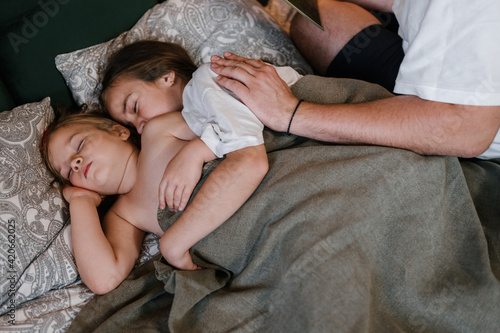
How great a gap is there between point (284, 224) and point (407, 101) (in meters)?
0.49

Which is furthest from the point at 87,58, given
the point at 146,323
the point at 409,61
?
the point at 409,61

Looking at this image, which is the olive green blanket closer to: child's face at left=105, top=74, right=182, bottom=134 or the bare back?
the bare back

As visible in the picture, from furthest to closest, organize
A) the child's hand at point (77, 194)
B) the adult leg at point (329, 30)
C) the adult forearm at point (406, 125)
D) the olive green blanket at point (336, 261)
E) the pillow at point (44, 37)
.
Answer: the adult leg at point (329, 30) < the pillow at point (44, 37) < the child's hand at point (77, 194) < the adult forearm at point (406, 125) < the olive green blanket at point (336, 261)

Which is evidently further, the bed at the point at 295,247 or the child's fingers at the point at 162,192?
the child's fingers at the point at 162,192

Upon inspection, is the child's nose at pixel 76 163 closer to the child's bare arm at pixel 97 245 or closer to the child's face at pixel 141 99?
the child's bare arm at pixel 97 245

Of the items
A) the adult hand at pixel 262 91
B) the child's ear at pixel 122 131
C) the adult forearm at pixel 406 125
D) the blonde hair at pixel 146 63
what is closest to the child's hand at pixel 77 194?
the child's ear at pixel 122 131

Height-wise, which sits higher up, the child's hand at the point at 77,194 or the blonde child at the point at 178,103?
the blonde child at the point at 178,103

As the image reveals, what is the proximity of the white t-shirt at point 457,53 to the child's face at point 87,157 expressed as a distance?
0.96 meters

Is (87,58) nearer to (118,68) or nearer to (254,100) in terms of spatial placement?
(118,68)

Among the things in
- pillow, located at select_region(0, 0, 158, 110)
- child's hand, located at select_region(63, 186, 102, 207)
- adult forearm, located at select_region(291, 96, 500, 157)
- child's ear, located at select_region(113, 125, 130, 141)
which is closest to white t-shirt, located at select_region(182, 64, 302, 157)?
adult forearm, located at select_region(291, 96, 500, 157)

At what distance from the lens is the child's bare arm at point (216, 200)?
1.05 meters

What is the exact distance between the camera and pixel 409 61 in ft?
3.49

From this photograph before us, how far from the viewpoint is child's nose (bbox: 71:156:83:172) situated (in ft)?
4.15

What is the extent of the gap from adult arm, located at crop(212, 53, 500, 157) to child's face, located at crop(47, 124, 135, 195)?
18.2 inches
